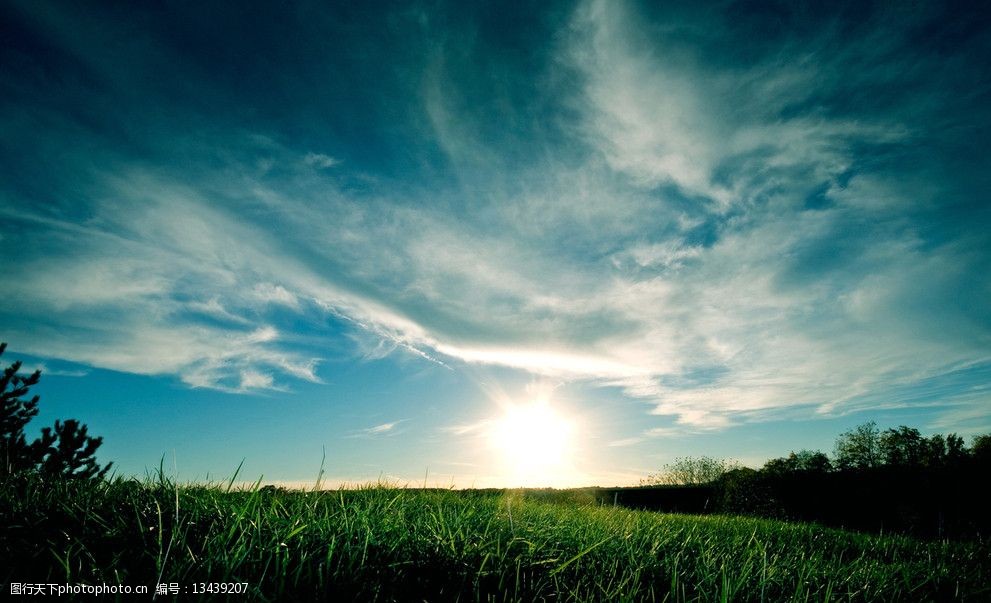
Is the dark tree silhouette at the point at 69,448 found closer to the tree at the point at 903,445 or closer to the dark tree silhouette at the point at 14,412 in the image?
the dark tree silhouette at the point at 14,412

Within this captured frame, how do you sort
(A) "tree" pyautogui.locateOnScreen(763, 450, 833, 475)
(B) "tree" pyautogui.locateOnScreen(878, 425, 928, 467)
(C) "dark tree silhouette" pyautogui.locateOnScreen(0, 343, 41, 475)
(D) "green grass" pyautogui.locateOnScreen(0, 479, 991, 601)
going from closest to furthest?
(D) "green grass" pyautogui.locateOnScreen(0, 479, 991, 601)
(C) "dark tree silhouette" pyautogui.locateOnScreen(0, 343, 41, 475)
(A) "tree" pyautogui.locateOnScreen(763, 450, 833, 475)
(B) "tree" pyautogui.locateOnScreen(878, 425, 928, 467)

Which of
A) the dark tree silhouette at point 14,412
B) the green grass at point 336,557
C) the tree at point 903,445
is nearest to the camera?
the green grass at point 336,557

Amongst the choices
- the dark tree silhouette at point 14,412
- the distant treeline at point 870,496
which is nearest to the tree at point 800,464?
the distant treeline at point 870,496

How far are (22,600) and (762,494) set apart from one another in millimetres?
20822

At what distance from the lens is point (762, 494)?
17250 millimetres

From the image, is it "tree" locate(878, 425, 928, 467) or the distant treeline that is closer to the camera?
the distant treeline

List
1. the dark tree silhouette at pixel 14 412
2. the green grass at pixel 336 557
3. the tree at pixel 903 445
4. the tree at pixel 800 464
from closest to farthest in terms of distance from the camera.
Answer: the green grass at pixel 336 557, the dark tree silhouette at pixel 14 412, the tree at pixel 800 464, the tree at pixel 903 445

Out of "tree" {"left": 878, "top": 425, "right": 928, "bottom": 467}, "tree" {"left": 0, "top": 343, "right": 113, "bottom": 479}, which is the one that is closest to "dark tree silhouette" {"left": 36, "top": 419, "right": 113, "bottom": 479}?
"tree" {"left": 0, "top": 343, "right": 113, "bottom": 479}

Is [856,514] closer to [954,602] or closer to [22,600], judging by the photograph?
[954,602]

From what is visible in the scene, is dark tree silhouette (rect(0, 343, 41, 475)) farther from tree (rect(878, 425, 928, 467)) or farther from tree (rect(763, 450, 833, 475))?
tree (rect(878, 425, 928, 467))

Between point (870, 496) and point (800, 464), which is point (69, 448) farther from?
point (800, 464)

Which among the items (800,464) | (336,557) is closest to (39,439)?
(336,557)

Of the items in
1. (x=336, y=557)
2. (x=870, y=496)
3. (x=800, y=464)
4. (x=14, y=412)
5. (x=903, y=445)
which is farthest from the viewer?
(x=903, y=445)

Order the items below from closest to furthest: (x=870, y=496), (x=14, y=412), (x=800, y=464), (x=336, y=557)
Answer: (x=336, y=557) < (x=14, y=412) < (x=870, y=496) < (x=800, y=464)
